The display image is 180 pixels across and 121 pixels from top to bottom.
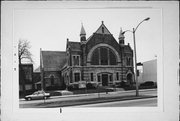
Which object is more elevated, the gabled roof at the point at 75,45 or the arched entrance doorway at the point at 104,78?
the gabled roof at the point at 75,45

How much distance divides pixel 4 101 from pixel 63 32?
5.10 feet

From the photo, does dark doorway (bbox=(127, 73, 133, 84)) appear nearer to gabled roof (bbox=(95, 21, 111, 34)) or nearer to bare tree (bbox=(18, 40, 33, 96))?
gabled roof (bbox=(95, 21, 111, 34))

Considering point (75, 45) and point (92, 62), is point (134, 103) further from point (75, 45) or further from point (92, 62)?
point (75, 45)

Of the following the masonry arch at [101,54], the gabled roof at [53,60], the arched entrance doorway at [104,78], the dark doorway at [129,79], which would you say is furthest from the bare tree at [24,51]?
the dark doorway at [129,79]

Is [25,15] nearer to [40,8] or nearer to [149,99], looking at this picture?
[40,8]

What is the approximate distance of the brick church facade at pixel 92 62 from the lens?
3.76 metres

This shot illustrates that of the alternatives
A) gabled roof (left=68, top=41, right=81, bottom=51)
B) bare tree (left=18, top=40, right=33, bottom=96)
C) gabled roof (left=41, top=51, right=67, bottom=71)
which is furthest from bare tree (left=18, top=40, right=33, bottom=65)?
gabled roof (left=68, top=41, right=81, bottom=51)

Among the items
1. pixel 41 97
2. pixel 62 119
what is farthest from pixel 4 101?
pixel 62 119

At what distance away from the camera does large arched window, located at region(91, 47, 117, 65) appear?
3.83 m

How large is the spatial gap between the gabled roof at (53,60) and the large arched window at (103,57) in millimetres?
529

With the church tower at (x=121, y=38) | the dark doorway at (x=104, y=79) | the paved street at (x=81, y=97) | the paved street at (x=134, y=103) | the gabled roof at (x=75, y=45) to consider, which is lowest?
the paved street at (x=134, y=103)

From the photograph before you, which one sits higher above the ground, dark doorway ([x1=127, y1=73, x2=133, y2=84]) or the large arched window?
the large arched window

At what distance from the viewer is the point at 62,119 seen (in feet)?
12.0

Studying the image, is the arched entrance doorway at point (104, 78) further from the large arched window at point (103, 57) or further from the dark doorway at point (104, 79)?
the large arched window at point (103, 57)
